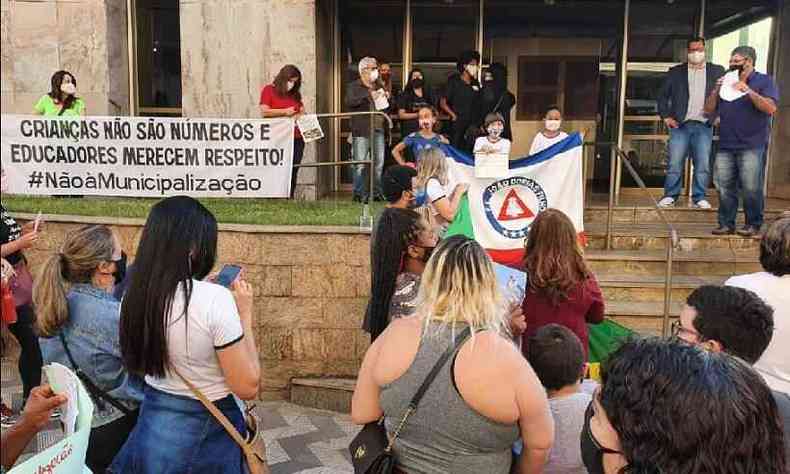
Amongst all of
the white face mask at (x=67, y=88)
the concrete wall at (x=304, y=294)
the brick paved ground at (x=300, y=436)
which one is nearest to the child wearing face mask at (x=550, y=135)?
the concrete wall at (x=304, y=294)

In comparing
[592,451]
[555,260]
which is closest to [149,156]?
[555,260]

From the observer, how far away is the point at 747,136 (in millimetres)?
6777

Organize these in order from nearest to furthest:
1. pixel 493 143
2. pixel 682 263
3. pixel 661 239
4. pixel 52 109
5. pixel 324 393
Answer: pixel 324 393, pixel 493 143, pixel 682 263, pixel 661 239, pixel 52 109

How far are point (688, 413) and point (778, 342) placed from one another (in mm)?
1634

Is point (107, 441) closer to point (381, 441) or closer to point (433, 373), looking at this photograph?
point (381, 441)

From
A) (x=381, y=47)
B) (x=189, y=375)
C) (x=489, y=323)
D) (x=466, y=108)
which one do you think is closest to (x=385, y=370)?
(x=489, y=323)

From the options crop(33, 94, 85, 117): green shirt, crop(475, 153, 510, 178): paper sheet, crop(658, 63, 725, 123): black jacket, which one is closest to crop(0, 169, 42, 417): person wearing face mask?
crop(33, 94, 85, 117): green shirt

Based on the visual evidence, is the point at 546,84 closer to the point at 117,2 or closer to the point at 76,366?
the point at 117,2

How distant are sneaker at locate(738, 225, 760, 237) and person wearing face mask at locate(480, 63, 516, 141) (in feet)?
9.73

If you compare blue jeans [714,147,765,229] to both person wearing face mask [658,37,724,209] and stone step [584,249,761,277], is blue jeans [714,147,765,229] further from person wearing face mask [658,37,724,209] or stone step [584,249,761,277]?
person wearing face mask [658,37,724,209]

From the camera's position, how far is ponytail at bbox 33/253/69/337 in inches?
109

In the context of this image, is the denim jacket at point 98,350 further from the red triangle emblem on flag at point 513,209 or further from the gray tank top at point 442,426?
the red triangle emblem on flag at point 513,209

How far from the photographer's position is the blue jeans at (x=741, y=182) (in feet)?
22.2

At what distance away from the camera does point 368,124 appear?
28.5 ft
